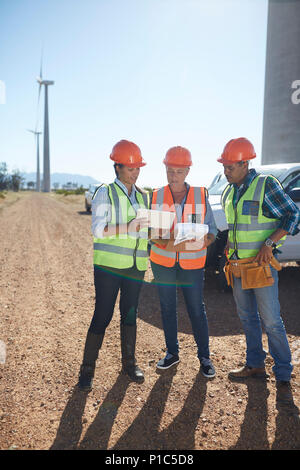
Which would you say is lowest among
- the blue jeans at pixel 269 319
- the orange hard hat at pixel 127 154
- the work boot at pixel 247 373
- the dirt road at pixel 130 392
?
the dirt road at pixel 130 392

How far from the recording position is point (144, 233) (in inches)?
124

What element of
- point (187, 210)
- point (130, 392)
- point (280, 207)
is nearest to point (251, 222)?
point (280, 207)

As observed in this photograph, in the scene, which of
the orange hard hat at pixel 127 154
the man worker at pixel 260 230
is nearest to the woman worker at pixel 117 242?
the orange hard hat at pixel 127 154

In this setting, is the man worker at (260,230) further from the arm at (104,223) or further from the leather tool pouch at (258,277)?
the arm at (104,223)

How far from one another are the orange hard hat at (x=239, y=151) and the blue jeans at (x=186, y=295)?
43.2 inches

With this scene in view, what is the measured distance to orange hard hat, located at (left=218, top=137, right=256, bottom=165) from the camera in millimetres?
3113

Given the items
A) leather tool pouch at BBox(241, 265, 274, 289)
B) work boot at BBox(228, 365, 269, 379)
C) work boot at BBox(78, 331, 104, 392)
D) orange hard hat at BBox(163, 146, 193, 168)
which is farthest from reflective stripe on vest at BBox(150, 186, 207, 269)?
work boot at BBox(228, 365, 269, 379)

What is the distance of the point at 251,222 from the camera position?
3117 mm

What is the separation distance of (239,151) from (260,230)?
74 cm

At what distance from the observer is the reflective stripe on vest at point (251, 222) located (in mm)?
3068

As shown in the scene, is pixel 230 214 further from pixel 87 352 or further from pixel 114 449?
pixel 114 449

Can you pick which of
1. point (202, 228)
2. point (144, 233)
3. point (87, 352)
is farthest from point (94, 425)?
point (202, 228)

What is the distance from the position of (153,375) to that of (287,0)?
22007mm

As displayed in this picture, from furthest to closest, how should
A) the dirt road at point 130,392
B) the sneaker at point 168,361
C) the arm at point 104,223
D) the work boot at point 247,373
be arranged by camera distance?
the sneaker at point 168,361 < the work boot at point 247,373 < the arm at point 104,223 < the dirt road at point 130,392
